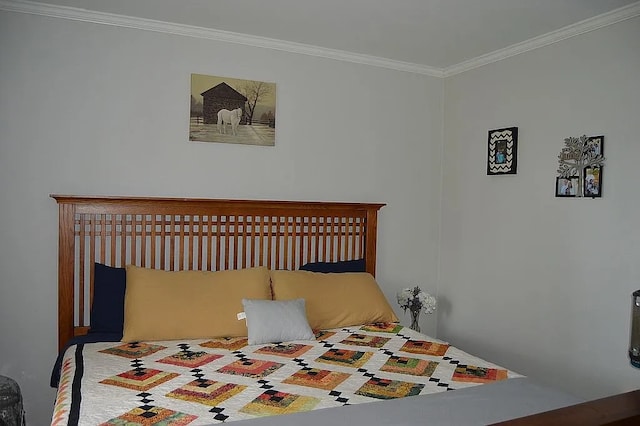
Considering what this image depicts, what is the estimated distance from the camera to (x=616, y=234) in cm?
289

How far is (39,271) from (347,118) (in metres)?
2.25

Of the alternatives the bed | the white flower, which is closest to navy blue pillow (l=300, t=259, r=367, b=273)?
the bed

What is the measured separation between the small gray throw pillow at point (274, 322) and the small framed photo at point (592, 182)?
1.78m

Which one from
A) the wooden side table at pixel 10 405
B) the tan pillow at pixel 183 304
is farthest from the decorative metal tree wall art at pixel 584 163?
the wooden side table at pixel 10 405

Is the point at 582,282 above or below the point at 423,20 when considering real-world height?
below

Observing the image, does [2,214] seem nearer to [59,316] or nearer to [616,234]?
[59,316]

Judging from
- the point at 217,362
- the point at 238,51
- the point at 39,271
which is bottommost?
the point at 217,362

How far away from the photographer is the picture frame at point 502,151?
3.54 metres

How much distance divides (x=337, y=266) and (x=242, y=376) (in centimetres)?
143

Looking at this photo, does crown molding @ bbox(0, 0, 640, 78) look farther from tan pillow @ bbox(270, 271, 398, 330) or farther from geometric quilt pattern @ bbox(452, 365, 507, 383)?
geometric quilt pattern @ bbox(452, 365, 507, 383)

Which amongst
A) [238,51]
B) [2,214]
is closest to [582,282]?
[238,51]

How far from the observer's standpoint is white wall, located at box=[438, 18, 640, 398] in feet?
9.43

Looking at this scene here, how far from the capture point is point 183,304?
113 inches

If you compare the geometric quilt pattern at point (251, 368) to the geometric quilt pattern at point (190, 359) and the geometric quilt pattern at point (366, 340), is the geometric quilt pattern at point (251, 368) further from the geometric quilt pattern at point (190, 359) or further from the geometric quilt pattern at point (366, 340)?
the geometric quilt pattern at point (366, 340)
